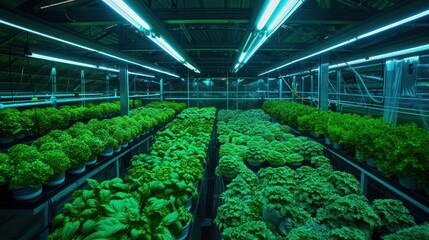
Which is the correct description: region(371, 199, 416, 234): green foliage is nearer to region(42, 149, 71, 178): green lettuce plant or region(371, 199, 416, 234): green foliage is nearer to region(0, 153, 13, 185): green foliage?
region(42, 149, 71, 178): green lettuce plant

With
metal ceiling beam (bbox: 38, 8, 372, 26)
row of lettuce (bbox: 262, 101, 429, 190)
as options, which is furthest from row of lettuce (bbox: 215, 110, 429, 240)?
metal ceiling beam (bbox: 38, 8, 372, 26)

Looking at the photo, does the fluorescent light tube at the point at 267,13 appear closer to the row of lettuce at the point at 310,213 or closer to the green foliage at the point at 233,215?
the row of lettuce at the point at 310,213

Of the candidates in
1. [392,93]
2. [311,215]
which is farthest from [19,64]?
[392,93]

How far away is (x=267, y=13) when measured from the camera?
2623 mm

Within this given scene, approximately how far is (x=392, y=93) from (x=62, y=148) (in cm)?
707

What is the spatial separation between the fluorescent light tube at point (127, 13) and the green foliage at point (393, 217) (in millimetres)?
2692

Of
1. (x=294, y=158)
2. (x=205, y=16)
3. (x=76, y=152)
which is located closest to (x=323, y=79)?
(x=294, y=158)

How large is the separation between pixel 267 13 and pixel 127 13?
1.31 m

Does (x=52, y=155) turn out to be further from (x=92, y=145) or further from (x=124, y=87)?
(x=124, y=87)

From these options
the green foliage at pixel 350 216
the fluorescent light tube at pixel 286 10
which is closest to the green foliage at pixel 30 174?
the green foliage at pixel 350 216

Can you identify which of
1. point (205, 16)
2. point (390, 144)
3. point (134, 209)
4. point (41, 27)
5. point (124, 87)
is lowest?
point (134, 209)

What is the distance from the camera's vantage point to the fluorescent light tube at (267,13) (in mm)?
2322

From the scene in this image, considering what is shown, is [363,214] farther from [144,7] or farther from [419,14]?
[144,7]

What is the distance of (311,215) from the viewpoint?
2420 mm
